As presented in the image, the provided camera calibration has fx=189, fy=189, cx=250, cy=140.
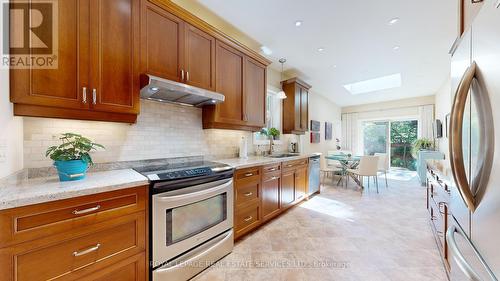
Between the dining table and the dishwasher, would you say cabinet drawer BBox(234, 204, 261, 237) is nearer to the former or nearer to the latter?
the dishwasher

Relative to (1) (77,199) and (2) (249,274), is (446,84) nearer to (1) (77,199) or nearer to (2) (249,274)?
(2) (249,274)

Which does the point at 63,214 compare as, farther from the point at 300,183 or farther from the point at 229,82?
the point at 300,183

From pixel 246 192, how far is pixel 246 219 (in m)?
0.33

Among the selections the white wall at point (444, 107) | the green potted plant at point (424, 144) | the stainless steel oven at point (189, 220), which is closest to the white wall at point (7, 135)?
the stainless steel oven at point (189, 220)

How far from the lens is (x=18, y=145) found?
1.32m

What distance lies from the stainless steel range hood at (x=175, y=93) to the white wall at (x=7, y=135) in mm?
779

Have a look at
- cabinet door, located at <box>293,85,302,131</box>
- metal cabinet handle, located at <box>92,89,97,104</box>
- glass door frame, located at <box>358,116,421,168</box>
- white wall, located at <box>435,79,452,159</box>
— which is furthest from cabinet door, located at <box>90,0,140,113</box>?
glass door frame, located at <box>358,116,421,168</box>

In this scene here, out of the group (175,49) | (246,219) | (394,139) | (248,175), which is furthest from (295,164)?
(394,139)

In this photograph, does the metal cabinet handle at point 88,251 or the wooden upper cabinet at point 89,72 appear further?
the wooden upper cabinet at point 89,72

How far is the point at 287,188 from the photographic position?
3.14m

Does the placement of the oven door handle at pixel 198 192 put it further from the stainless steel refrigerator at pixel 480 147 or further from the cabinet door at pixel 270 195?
the stainless steel refrigerator at pixel 480 147

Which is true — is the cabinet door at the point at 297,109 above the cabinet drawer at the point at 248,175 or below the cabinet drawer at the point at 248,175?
above

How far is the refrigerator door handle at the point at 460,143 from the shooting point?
29.2 inches

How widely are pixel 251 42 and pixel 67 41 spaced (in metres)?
2.45
